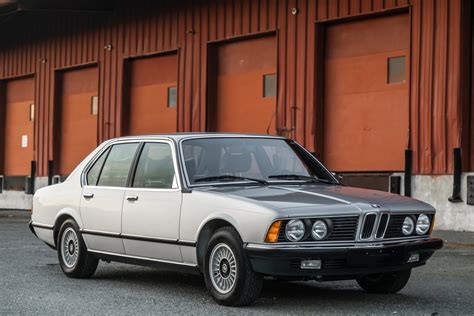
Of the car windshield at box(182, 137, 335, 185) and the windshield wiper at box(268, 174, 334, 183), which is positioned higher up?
the car windshield at box(182, 137, 335, 185)

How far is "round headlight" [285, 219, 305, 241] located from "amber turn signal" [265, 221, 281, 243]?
8cm

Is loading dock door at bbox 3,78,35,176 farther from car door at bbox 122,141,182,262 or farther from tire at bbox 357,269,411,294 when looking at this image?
tire at bbox 357,269,411,294

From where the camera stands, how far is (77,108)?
25.5 meters

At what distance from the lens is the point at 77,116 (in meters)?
25.5

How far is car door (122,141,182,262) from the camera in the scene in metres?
7.59

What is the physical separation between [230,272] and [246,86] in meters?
13.3

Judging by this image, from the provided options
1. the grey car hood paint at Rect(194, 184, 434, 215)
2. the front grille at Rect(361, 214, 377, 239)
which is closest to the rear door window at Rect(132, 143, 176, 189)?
the grey car hood paint at Rect(194, 184, 434, 215)

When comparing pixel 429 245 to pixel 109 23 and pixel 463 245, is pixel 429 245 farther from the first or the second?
pixel 109 23

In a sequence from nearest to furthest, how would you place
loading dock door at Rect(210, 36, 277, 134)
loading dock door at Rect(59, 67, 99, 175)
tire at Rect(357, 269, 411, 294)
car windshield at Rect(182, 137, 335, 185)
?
1. tire at Rect(357, 269, 411, 294)
2. car windshield at Rect(182, 137, 335, 185)
3. loading dock door at Rect(210, 36, 277, 134)
4. loading dock door at Rect(59, 67, 99, 175)

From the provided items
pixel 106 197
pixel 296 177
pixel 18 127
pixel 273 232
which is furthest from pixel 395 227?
pixel 18 127

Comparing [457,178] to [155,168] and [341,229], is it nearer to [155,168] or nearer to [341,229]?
[155,168]

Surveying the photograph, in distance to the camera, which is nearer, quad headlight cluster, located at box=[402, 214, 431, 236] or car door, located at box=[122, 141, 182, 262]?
quad headlight cluster, located at box=[402, 214, 431, 236]

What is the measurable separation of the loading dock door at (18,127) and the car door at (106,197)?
18.9 m

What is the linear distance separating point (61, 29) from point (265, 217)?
20.6 metres
